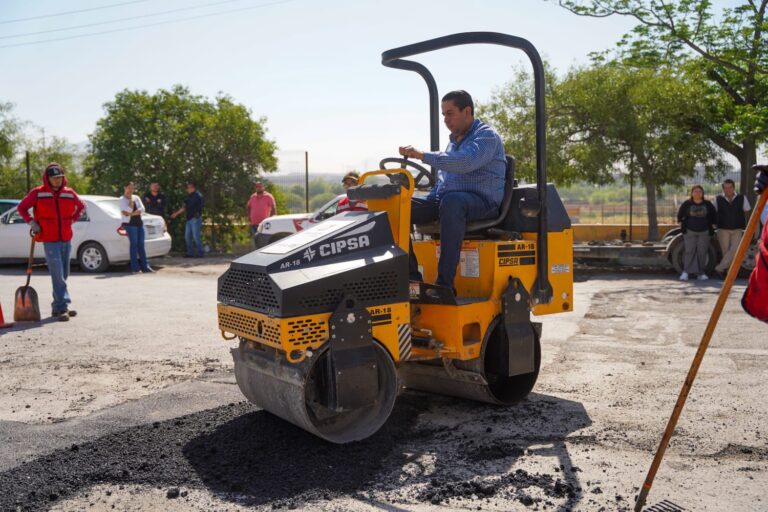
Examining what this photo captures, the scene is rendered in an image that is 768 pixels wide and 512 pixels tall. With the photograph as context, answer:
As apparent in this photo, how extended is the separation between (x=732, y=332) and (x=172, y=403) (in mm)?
6030

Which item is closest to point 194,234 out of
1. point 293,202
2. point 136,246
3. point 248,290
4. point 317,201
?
point 136,246

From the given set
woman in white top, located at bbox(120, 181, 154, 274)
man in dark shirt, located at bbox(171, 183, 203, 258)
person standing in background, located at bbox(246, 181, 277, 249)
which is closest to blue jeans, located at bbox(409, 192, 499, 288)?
woman in white top, located at bbox(120, 181, 154, 274)

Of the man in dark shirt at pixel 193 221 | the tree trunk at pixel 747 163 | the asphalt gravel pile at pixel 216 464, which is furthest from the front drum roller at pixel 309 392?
the tree trunk at pixel 747 163

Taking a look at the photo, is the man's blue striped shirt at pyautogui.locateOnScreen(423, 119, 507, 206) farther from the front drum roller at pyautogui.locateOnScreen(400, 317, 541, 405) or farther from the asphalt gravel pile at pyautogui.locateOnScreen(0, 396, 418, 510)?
the asphalt gravel pile at pyautogui.locateOnScreen(0, 396, 418, 510)

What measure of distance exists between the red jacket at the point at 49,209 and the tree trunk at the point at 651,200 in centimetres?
1559

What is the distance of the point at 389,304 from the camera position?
16.3 feet

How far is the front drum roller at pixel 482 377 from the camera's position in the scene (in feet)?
18.5

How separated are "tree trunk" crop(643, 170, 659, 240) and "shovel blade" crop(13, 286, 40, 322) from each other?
16184mm

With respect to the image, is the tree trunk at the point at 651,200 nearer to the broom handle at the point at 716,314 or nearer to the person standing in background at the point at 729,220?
the person standing in background at the point at 729,220

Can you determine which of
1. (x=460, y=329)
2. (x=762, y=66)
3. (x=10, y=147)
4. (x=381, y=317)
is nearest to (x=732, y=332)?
(x=460, y=329)

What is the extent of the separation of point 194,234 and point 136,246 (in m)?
3.45

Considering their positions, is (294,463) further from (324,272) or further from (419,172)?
(419,172)

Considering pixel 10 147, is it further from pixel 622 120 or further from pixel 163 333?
pixel 163 333

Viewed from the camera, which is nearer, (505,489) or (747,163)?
(505,489)
